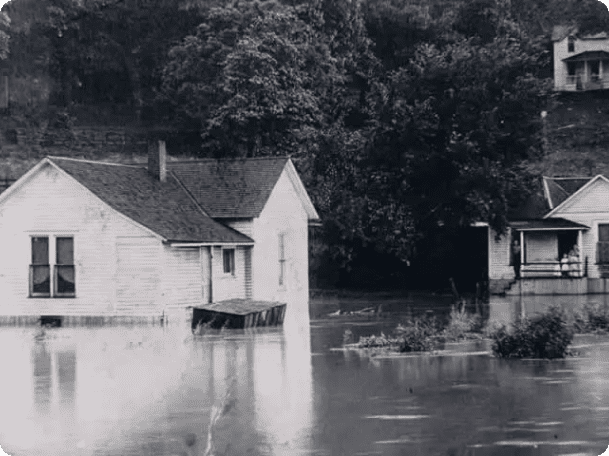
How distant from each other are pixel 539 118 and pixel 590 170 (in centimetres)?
1230

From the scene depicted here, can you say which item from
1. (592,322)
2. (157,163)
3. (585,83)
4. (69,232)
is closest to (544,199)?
(157,163)

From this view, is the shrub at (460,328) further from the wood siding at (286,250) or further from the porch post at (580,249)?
the porch post at (580,249)

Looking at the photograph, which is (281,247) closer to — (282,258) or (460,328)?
(282,258)

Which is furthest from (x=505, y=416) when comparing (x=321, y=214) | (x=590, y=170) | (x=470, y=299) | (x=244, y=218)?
(x=590, y=170)

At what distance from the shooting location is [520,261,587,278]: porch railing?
58.0m

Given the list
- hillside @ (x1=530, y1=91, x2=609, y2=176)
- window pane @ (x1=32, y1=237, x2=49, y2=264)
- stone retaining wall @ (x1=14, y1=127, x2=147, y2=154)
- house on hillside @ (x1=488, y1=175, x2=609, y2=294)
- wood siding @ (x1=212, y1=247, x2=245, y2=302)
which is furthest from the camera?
hillside @ (x1=530, y1=91, x2=609, y2=176)

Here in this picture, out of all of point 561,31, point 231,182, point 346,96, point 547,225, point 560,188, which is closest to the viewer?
point 231,182

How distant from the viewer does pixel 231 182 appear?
4572cm

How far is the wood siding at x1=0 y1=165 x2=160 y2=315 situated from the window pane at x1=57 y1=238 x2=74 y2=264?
0.27 metres

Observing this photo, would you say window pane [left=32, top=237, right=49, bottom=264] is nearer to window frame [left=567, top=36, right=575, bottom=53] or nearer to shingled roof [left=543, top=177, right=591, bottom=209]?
shingled roof [left=543, top=177, right=591, bottom=209]

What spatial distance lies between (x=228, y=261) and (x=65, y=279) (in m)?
5.97

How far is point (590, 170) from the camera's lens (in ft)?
246

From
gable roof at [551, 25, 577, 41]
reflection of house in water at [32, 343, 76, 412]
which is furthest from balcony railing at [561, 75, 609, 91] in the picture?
reflection of house in water at [32, 343, 76, 412]

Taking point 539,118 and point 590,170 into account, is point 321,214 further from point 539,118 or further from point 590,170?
point 590,170
